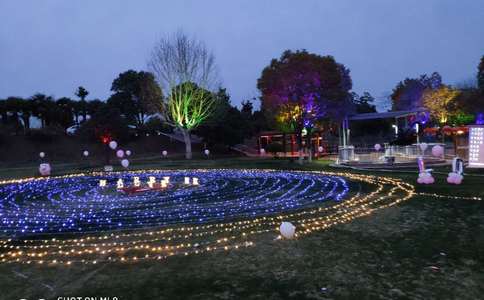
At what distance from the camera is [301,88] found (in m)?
28.3

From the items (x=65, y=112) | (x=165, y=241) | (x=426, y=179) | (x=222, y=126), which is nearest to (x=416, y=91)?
(x=222, y=126)

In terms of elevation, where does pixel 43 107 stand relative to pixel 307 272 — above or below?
above

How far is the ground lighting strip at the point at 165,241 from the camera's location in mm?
6176

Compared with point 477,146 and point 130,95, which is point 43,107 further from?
point 477,146

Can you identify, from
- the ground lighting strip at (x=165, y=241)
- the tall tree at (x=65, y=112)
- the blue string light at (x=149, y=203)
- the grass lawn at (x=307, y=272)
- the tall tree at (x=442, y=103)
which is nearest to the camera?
the grass lawn at (x=307, y=272)

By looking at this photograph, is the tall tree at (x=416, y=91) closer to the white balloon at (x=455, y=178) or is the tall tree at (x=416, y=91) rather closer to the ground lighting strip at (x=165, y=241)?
the white balloon at (x=455, y=178)

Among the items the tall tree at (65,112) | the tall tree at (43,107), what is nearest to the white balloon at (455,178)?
the tall tree at (43,107)

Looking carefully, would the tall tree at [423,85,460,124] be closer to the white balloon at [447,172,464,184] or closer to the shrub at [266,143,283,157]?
the shrub at [266,143,283,157]

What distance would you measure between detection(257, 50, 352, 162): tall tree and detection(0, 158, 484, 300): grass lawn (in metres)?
21.5

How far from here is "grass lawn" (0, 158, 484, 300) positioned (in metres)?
4.45

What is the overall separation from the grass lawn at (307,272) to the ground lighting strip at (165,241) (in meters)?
0.34

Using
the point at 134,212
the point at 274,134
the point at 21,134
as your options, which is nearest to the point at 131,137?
the point at 21,134

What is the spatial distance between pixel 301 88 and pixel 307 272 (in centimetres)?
2432

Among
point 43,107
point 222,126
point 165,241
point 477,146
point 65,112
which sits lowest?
point 165,241
